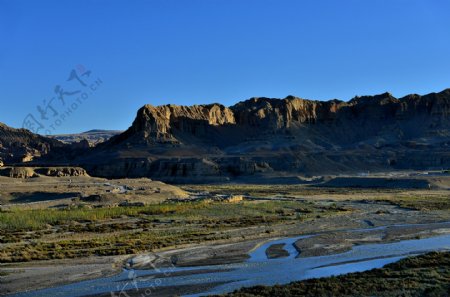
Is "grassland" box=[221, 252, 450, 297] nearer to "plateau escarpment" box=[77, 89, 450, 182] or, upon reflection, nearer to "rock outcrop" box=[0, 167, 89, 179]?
"rock outcrop" box=[0, 167, 89, 179]

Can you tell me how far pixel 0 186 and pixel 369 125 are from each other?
5060 inches

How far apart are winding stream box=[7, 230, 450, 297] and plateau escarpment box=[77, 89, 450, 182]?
84171 millimetres

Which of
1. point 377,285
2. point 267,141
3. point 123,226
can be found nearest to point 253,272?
point 377,285

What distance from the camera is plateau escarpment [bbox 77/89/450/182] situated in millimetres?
117812

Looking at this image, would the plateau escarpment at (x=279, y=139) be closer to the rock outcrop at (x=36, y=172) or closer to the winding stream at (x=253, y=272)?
the rock outcrop at (x=36, y=172)

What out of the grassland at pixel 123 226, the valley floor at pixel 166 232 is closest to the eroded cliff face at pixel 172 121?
the valley floor at pixel 166 232

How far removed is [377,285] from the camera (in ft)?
60.6

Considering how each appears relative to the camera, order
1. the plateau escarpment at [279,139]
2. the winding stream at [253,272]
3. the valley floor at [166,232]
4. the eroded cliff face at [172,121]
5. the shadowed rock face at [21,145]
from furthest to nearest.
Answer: the eroded cliff face at [172,121]
the shadowed rock face at [21,145]
the plateau escarpment at [279,139]
the valley floor at [166,232]
the winding stream at [253,272]

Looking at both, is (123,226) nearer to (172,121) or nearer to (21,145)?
(172,121)

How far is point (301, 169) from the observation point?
117 meters

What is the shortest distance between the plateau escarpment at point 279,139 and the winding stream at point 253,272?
84.2 meters

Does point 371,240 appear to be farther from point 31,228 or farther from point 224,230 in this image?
point 31,228

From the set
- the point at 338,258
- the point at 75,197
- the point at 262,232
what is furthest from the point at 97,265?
the point at 75,197

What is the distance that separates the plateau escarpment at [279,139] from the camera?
387 ft
